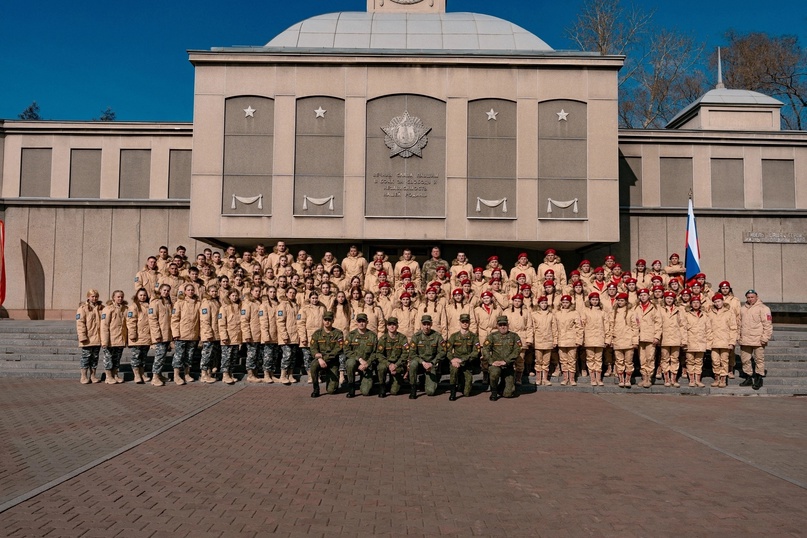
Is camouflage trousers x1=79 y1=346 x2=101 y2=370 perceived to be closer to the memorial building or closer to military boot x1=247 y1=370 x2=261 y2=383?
military boot x1=247 y1=370 x2=261 y2=383

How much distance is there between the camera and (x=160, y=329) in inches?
489

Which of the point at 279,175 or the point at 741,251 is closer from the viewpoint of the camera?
the point at 279,175

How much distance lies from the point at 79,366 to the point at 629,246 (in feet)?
54.7

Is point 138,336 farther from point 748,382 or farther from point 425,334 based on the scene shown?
point 748,382

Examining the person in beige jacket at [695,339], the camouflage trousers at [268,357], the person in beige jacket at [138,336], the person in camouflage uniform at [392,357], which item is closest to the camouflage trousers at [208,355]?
the camouflage trousers at [268,357]

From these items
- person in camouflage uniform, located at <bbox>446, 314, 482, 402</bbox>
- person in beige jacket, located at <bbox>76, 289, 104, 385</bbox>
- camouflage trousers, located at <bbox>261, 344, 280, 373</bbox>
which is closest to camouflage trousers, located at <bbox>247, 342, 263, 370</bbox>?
camouflage trousers, located at <bbox>261, 344, 280, 373</bbox>

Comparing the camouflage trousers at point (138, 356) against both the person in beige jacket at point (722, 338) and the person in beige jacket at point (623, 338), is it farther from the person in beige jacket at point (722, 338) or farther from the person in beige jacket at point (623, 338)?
the person in beige jacket at point (722, 338)

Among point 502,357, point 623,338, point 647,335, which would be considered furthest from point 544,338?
point 647,335

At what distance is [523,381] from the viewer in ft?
41.6

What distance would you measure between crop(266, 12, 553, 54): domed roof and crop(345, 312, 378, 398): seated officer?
36.8 feet

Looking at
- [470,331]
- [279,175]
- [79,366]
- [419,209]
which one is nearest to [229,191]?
[279,175]

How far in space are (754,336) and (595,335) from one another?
3.36 metres

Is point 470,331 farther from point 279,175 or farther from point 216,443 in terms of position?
point 279,175

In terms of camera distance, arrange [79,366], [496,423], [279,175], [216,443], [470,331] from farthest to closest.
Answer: [279,175]
[79,366]
[470,331]
[496,423]
[216,443]
